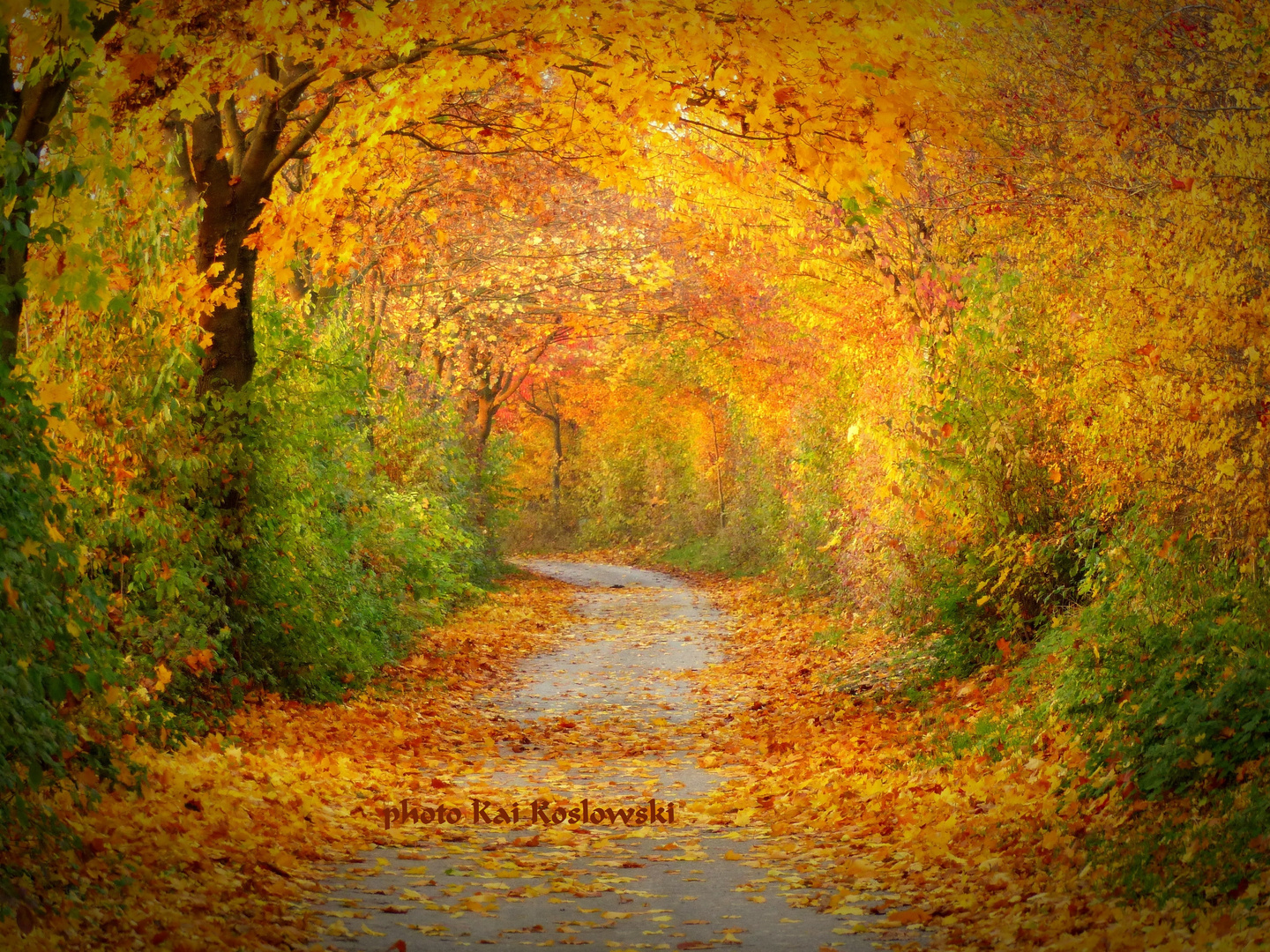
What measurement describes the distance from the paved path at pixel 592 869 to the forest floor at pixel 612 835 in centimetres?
2

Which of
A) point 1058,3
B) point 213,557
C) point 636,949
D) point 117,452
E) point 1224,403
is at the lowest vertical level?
point 636,949

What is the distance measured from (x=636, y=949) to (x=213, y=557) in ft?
20.5

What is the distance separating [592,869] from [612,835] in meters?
0.91

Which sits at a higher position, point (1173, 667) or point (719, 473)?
point (1173, 667)

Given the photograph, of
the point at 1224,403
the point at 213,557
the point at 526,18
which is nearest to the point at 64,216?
the point at 526,18

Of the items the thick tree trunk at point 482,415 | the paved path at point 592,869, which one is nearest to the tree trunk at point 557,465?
the thick tree trunk at point 482,415

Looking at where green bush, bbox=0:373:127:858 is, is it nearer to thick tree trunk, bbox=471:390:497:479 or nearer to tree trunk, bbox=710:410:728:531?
thick tree trunk, bbox=471:390:497:479

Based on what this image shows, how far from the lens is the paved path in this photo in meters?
5.93

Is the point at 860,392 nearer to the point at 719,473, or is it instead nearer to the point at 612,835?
the point at 612,835

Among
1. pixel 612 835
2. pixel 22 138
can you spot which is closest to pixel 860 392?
pixel 612 835

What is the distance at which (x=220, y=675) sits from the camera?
10.7 metres

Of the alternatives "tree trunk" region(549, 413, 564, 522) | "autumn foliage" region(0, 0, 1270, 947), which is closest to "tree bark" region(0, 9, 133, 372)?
"autumn foliage" region(0, 0, 1270, 947)

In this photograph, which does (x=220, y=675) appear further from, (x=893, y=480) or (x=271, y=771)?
(x=893, y=480)

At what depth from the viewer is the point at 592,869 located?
23.9 feet
